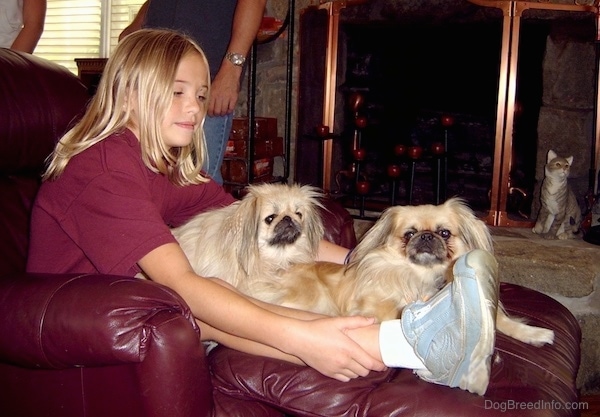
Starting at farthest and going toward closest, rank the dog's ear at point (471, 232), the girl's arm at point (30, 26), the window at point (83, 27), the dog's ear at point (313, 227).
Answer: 1. the window at point (83, 27)
2. the girl's arm at point (30, 26)
3. the dog's ear at point (313, 227)
4. the dog's ear at point (471, 232)

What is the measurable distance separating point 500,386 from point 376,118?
8.23 ft

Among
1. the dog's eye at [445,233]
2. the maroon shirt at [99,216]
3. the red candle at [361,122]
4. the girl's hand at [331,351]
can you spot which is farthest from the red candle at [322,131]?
the girl's hand at [331,351]

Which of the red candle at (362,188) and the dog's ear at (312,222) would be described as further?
the red candle at (362,188)

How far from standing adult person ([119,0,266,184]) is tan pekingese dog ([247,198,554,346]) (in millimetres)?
639

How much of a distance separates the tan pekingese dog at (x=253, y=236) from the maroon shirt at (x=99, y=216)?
355 millimetres

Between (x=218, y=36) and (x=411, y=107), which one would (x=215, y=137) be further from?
(x=411, y=107)

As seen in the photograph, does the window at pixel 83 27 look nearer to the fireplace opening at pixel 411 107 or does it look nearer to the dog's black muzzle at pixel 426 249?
the fireplace opening at pixel 411 107

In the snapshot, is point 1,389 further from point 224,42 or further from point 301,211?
point 224,42

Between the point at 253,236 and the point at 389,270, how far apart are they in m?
0.40

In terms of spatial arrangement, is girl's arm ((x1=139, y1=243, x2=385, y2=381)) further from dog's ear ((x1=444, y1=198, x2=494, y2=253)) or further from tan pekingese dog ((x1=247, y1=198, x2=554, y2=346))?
dog's ear ((x1=444, y1=198, x2=494, y2=253))

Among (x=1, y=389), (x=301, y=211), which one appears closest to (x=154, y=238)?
(x=1, y=389)

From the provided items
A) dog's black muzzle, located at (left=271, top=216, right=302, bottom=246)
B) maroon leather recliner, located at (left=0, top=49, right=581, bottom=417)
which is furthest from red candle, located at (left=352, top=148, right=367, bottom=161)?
maroon leather recliner, located at (left=0, top=49, right=581, bottom=417)

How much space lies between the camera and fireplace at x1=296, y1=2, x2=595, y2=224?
10.6ft

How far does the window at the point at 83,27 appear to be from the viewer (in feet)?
14.9
